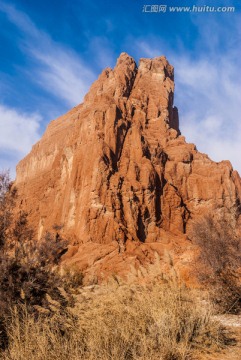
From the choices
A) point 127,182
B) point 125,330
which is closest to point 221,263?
point 125,330

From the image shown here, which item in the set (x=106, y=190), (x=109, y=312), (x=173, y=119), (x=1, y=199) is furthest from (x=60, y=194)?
(x=109, y=312)

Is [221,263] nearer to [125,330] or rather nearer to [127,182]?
[125,330]

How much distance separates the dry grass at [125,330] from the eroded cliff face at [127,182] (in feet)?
96.0

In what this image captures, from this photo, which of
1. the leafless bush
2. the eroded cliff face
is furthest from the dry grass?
the eroded cliff face

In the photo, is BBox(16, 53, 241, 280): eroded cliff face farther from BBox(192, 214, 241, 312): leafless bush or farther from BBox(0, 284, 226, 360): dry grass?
BBox(0, 284, 226, 360): dry grass

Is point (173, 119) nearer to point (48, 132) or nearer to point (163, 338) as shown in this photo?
point (48, 132)

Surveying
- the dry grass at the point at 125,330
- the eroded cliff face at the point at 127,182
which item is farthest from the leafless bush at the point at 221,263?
the eroded cliff face at the point at 127,182

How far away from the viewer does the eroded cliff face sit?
44.0 m

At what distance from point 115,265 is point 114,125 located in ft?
96.6

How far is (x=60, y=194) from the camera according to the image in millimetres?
59500

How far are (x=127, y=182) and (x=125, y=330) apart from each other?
152 feet

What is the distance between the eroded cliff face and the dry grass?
1153 inches

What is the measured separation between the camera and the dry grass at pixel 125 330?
408 centimetres

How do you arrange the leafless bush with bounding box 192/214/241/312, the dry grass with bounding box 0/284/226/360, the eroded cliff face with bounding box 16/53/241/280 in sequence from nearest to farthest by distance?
the dry grass with bounding box 0/284/226/360
the leafless bush with bounding box 192/214/241/312
the eroded cliff face with bounding box 16/53/241/280
